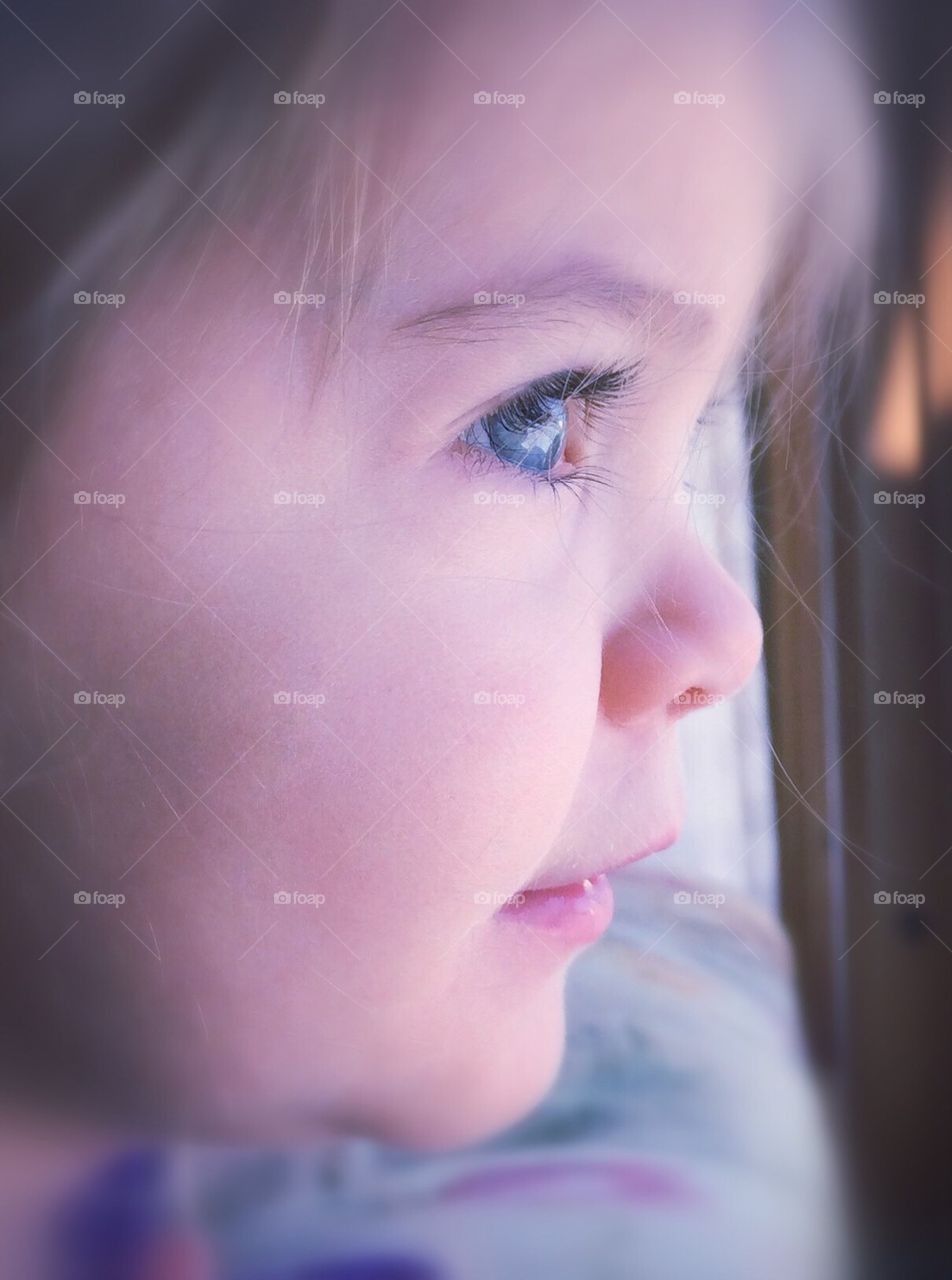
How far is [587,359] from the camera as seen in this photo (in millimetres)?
1076

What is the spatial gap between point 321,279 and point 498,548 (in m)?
0.32

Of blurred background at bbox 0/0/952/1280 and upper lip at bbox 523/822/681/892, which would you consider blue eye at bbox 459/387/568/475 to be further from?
upper lip at bbox 523/822/681/892

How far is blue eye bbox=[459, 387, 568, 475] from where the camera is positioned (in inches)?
42.5

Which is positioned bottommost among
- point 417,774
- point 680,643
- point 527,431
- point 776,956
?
point 776,956

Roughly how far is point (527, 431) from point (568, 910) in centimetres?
50

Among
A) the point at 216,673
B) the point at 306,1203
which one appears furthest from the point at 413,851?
the point at 306,1203

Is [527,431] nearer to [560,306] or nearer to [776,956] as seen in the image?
[560,306]

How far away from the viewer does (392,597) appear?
1.09 metres

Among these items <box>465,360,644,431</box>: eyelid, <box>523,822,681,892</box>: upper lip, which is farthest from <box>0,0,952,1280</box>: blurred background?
<box>465,360,644,431</box>: eyelid

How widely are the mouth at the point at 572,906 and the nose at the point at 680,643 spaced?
15 centimetres

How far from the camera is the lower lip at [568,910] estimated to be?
111 centimetres

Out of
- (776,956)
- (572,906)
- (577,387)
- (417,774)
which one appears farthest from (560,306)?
(776,956)

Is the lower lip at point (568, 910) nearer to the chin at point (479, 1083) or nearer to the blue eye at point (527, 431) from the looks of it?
the chin at point (479, 1083)

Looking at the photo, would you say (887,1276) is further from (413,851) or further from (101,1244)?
(101,1244)
